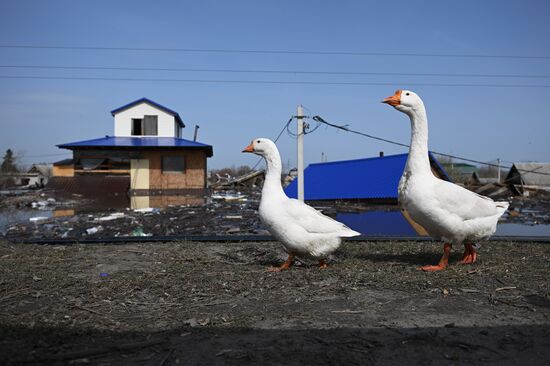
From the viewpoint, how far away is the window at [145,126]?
2914 cm

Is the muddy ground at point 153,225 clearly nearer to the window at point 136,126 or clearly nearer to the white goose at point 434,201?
the white goose at point 434,201

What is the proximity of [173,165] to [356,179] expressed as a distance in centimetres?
1503

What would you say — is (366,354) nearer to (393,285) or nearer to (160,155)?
(393,285)

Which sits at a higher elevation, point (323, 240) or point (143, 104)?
point (143, 104)

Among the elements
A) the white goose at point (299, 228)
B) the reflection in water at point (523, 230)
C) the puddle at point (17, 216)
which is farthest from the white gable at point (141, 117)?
the white goose at point (299, 228)

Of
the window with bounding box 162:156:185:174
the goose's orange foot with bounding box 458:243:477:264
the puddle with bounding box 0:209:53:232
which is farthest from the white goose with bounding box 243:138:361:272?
the window with bounding box 162:156:185:174

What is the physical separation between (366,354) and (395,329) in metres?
0.53

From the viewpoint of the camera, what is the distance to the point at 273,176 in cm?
516

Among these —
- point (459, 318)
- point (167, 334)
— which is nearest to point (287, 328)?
point (167, 334)

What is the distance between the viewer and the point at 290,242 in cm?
472

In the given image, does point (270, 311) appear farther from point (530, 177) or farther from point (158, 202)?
point (530, 177)

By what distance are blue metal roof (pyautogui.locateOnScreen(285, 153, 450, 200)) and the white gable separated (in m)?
15.1

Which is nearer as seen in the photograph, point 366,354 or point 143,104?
point 366,354

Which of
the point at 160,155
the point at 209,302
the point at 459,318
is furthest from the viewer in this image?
the point at 160,155
